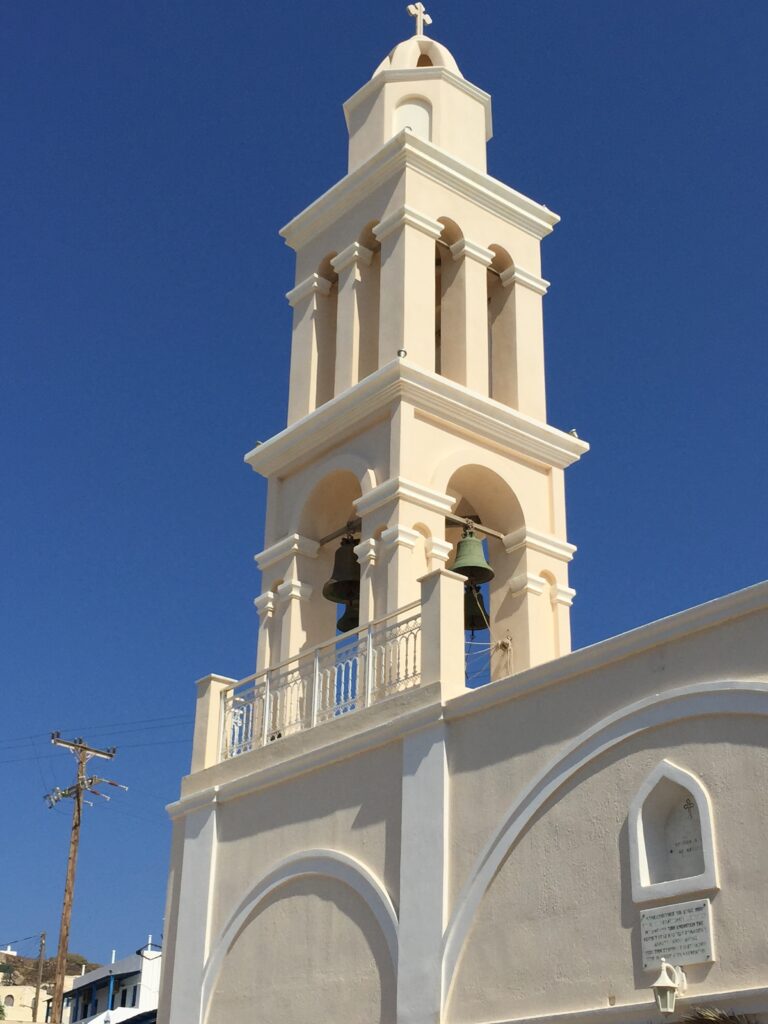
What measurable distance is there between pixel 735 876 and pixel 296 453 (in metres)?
6.99

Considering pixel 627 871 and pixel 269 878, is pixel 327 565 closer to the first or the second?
pixel 269 878

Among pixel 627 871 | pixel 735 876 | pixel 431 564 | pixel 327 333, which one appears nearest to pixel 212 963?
pixel 431 564

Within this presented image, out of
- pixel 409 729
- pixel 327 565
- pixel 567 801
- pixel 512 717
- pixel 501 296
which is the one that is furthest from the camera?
pixel 501 296

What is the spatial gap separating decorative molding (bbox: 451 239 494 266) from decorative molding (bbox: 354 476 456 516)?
287 centimetres

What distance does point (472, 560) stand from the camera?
464 inches

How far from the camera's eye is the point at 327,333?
47.1 feet

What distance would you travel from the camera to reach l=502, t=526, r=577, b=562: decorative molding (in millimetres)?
12406

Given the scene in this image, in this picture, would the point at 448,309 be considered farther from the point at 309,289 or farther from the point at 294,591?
the point at 294,591

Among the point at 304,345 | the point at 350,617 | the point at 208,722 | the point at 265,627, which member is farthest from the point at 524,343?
the point at 208,722

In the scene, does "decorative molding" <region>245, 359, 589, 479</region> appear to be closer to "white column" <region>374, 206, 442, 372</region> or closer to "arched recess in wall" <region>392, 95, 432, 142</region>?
"white column" <region>374, 206, 442, 372</region>

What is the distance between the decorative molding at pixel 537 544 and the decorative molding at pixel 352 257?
3.37 metres

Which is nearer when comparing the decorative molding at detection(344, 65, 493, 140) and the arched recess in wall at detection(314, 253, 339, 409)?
the arched recess in wall at detection(314, 253, 339, 409)

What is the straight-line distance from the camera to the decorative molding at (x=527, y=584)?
40.0 feet

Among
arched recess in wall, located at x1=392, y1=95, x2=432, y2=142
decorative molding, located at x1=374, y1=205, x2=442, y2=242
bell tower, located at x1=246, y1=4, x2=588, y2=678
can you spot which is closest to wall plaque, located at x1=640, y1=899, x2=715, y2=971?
bell tower, located at x1=246, y1=4, x2=588, y2=678
